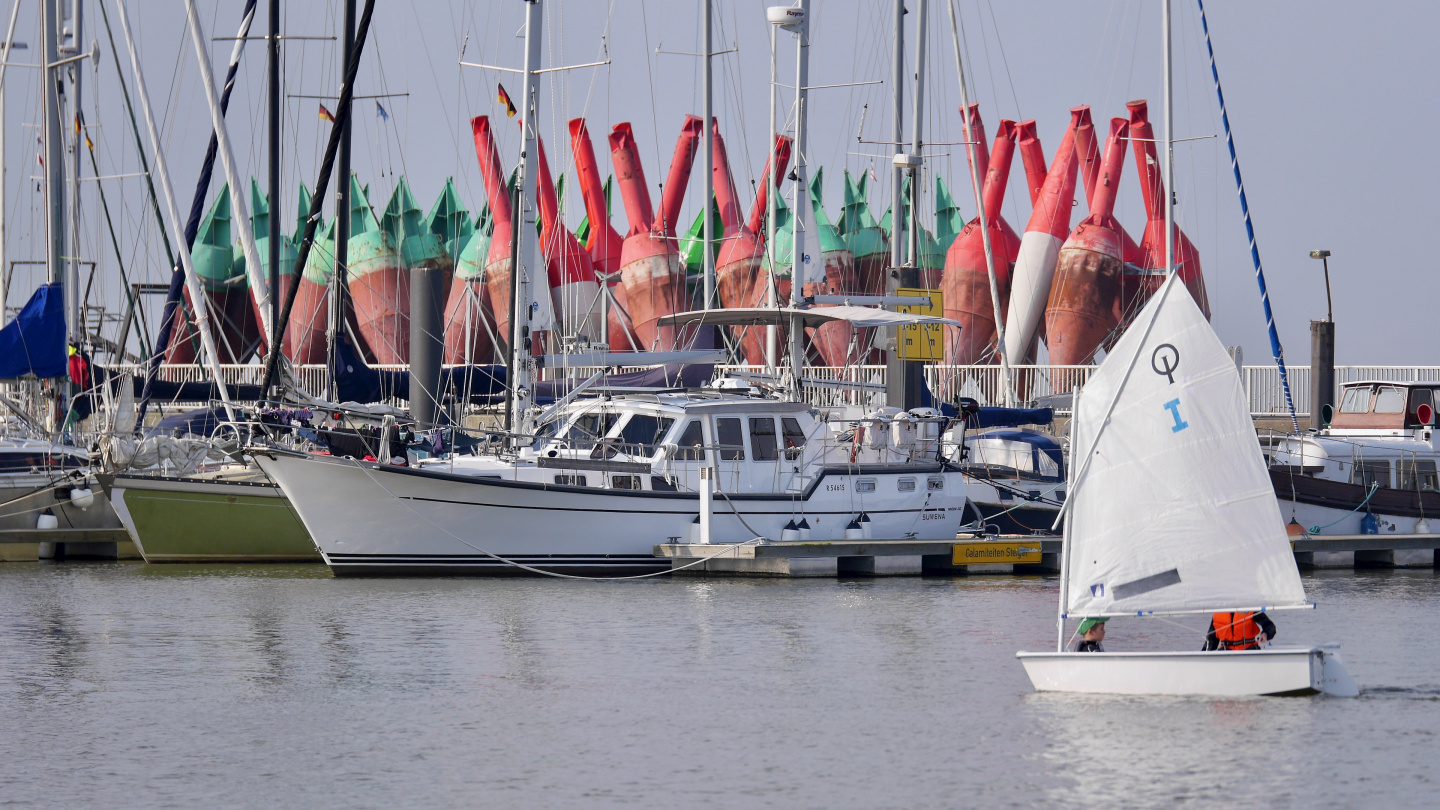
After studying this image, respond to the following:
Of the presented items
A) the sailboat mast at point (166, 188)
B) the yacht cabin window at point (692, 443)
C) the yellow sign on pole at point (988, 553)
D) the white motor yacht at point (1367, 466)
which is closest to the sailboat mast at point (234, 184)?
the sailboat mast at point (166, 188)

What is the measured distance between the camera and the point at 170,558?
27.7 meters

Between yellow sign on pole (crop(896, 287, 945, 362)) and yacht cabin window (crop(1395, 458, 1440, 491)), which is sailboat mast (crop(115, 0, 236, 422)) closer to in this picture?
yellow sign on pole (crop(896, 287, 945, 362))

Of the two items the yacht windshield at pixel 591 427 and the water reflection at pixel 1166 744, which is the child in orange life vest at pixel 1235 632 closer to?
the water reflection at pixel 1166 744

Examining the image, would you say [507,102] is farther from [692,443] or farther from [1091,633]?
[1091,633]

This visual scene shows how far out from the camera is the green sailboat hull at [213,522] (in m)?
27.2

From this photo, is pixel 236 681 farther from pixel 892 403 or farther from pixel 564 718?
pixel 892 403

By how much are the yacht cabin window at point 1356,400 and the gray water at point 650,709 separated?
9920 mm

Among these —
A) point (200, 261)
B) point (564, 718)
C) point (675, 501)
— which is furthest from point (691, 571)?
point (200, 261)

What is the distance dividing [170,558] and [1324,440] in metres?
20.8

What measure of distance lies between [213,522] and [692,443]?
8.45 meters

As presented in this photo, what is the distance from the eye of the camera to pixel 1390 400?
105 ft

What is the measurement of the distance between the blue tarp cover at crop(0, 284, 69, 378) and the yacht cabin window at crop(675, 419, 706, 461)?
11.8 meters

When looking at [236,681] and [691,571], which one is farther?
[691,571]

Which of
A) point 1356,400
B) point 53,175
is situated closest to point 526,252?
point 53,175
